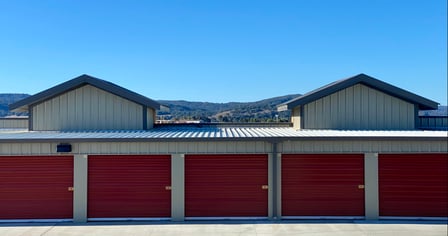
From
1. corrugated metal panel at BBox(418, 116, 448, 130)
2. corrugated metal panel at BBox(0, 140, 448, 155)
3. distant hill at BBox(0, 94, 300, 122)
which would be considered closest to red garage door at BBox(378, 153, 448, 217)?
corrugated metal panel at BBox(0, 140, 448, 155)

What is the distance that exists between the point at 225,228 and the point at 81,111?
7.28 m

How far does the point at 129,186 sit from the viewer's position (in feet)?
33.8

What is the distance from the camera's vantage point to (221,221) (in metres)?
10.1

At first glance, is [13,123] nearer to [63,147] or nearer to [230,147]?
[63,147]

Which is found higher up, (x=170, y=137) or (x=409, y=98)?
(x=409, y=98)

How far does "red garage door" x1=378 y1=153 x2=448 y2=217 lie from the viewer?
407 inches

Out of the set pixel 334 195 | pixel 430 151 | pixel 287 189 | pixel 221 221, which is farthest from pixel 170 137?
pixel 430 151

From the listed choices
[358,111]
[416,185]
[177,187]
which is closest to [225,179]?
[177,187]

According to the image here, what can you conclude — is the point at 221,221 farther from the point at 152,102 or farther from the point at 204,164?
the point at 152,102

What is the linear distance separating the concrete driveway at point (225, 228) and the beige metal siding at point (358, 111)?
431 cm

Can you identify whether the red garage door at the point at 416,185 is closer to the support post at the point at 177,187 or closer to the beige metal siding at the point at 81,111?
the support post at the point at 177,187

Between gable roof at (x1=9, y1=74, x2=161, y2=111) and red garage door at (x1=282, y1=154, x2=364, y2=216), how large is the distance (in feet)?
19.9

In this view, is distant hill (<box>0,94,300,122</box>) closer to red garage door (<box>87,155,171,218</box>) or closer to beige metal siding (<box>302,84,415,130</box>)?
beige metal siding (<box>302,84,415,130</box>)

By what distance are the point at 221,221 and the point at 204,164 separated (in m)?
1.76
